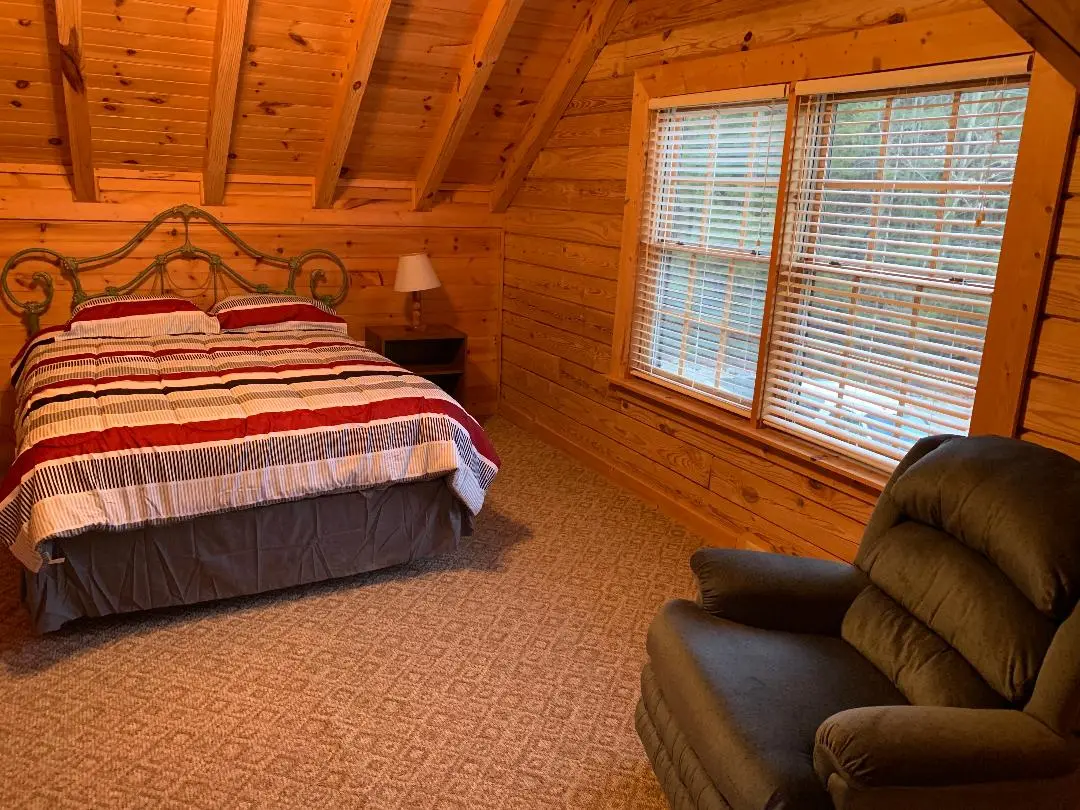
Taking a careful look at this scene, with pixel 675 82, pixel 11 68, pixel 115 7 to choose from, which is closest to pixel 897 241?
pixel 675 82

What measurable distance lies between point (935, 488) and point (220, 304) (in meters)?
3.62

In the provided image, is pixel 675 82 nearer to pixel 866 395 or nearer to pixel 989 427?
pixel 866 395

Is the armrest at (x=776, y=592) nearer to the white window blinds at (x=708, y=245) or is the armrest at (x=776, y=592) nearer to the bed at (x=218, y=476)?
the bed at (x=218, y=476)

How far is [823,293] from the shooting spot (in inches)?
123

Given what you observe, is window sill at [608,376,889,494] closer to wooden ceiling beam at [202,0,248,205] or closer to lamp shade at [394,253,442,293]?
lamp shade at [394,253,442,293]

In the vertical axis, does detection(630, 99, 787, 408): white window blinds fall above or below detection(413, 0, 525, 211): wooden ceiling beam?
below

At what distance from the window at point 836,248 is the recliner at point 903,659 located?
0.70 metres

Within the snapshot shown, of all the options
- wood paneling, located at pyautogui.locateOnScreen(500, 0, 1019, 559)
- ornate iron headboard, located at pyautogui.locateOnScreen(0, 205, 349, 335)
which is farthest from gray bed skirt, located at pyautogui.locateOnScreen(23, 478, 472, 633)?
ornate iron headboard, located at pyautogui.locateOnScreen(0, 205, 349, 335)

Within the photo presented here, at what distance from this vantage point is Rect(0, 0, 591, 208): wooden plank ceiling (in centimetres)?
363

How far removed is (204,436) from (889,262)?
2336 mm

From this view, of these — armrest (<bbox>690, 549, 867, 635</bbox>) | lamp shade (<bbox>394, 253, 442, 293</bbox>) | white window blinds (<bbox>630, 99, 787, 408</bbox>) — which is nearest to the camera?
armrest (<bbox>690, 549, 867, 635</bbox>)

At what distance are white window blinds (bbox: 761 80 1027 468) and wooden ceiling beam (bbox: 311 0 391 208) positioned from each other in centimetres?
182

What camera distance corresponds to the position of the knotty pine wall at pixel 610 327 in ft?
8.52

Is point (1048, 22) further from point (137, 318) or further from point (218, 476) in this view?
point (137, 318)
